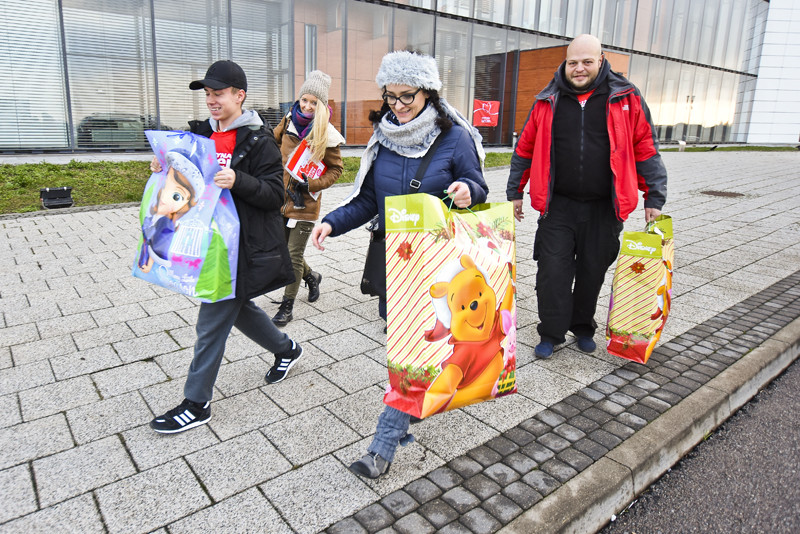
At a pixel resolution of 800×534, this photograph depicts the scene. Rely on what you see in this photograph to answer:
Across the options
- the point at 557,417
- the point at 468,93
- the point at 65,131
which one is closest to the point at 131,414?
the point at 557,417

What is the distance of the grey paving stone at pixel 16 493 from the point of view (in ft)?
8.27

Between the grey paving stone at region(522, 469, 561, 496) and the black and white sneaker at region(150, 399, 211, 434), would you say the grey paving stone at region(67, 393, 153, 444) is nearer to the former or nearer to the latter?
the black and white sneaker at region(150, 399, 211, 434)

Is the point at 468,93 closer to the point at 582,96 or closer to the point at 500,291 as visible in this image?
the point at 582,96

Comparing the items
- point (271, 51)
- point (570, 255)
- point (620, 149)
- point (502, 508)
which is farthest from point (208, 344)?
point (271, 51)

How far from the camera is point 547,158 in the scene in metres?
4.09

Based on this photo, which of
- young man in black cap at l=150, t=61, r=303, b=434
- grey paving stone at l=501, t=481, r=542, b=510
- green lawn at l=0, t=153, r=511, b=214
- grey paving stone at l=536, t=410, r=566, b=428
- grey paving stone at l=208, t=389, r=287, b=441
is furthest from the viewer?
green lawn at l=0, t=153, r=511, b=214

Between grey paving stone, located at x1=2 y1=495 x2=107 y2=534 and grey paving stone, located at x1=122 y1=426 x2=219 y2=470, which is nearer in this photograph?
grey paving stone, located at x1=2 y1=495 x2=107 y2=534

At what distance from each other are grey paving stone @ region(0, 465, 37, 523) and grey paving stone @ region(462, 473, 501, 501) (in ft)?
6.27

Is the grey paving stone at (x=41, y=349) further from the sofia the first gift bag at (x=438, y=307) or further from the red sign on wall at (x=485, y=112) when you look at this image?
the red sign on wall at (x=485, y=112)

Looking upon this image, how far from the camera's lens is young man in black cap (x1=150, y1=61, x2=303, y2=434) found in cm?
310

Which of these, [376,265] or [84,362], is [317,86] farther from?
[84,362]

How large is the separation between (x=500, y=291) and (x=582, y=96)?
1.98 m

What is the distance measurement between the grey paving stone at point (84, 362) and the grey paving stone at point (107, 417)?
20.2 inches

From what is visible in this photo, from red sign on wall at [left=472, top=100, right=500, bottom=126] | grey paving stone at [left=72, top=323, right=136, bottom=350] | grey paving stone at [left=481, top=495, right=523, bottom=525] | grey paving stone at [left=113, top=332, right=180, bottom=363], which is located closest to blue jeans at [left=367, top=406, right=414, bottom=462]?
grey paving stone at [left=481, top=495, right=523, bottom=525]
